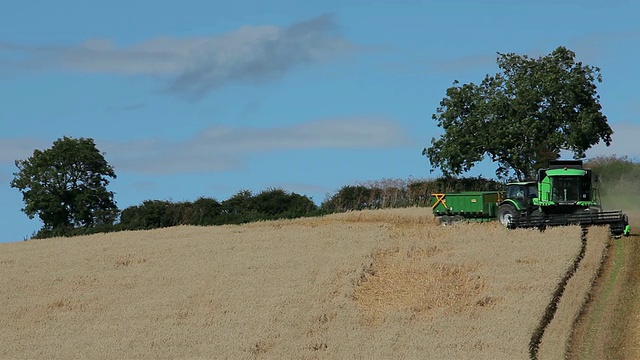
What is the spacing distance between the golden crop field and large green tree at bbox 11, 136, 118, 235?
1375 inches

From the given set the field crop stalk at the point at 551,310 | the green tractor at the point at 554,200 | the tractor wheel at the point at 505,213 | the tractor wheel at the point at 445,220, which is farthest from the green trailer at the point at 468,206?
the field crop stalk at the point at 551,310

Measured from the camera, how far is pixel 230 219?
7281 centimetres

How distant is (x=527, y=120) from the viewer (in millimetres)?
82000

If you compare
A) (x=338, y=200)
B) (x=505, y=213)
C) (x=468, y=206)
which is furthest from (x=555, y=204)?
(x=338, y=200)

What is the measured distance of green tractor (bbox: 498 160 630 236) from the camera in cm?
4981

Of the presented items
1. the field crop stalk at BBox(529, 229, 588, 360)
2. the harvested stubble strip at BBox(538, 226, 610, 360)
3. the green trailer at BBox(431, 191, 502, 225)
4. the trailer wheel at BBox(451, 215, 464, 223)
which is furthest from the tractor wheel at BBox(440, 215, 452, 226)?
the field crop stalk at BBox(529, 229, 588, 360)

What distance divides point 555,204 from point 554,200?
21 centimetres

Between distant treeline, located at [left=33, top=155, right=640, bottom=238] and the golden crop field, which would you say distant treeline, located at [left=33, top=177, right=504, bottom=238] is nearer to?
distant treeline, located at [left=33, top=155, right=640, bottom=238]

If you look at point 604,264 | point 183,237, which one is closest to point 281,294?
point 604,264

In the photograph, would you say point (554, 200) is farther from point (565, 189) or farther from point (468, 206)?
point (468, 206)

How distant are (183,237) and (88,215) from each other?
33942 mm

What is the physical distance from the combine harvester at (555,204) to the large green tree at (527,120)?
1080 inches

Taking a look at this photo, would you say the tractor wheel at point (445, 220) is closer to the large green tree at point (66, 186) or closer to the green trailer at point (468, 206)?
the green trailer at point (468, 206)

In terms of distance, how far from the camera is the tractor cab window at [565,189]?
170 feet
